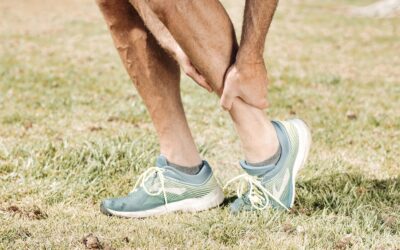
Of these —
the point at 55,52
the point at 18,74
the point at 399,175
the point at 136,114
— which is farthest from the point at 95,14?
the point at 399,175

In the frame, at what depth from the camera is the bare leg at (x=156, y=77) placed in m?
3.38

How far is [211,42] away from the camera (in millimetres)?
3031

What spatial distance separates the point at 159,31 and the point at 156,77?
257 mm

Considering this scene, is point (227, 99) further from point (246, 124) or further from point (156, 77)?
point (156, 77)

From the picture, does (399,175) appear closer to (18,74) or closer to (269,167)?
(269,167)

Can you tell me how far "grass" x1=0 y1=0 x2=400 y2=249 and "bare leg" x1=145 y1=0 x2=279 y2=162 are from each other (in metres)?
0.39

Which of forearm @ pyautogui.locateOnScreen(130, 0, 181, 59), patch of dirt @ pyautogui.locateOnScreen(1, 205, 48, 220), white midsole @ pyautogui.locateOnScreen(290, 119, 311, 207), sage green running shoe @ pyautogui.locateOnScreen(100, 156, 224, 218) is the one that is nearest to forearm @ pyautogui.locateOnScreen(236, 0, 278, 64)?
forearm @ pyautogui.locateOnScreen(130, 0, 181, 59)

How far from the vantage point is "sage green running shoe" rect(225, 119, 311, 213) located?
3.26 m

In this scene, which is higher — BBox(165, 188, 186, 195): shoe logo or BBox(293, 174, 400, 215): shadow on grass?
BBox(165, 188, 186, 195): shoe logo

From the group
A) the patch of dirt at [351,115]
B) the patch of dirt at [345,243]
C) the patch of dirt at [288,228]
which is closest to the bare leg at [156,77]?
the patch of dirt at [288,228]

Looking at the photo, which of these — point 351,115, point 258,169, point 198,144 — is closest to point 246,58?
point 258,169

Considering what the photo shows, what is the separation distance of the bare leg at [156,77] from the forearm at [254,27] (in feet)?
1.68

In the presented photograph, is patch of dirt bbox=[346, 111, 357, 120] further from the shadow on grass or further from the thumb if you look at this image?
the thumb

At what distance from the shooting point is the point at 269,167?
326 centimetres
